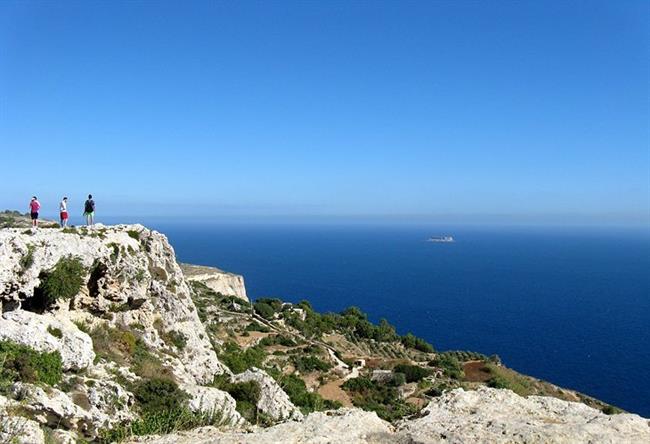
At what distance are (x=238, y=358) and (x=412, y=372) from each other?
15728mm

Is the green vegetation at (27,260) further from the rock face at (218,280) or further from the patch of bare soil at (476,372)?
the rock face at (218,280)

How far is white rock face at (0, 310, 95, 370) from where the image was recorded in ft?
41.1

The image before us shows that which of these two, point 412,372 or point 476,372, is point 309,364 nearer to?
point 412,372

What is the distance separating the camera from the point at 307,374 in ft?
109

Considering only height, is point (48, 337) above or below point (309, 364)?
above

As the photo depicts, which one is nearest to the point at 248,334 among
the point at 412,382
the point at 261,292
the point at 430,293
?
the point at 412,382

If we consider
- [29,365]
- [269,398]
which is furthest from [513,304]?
[29,365]

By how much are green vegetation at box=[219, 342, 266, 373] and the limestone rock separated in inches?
532

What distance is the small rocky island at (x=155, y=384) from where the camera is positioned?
8.57 m

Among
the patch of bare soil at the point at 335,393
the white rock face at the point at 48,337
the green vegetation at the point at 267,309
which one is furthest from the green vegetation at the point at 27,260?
the green vegetation at the point at 267,309

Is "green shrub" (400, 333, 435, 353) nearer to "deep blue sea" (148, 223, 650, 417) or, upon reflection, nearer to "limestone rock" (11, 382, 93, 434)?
"deep blue sea" (148, 223, 650, 417)

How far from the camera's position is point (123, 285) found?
18.8m

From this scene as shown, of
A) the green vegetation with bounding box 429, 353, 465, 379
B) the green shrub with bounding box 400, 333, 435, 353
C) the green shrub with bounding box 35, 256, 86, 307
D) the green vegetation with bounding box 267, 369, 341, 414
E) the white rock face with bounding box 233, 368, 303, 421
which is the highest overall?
the green shrub with bounding box 35, 256, 86, 307

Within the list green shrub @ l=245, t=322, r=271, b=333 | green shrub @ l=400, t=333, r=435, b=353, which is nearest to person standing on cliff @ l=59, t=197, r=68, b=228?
green shrub @ l=245, t=322, r=271, b=333
